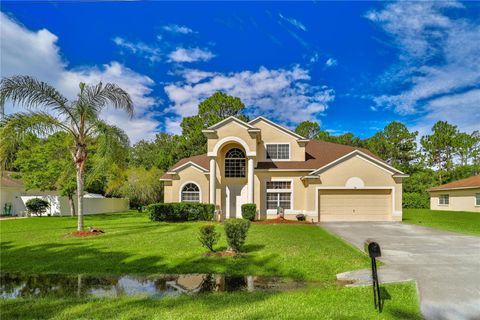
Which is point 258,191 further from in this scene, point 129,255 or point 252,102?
point 252,102

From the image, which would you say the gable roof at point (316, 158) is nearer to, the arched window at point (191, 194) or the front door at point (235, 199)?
the front door at point (235, 199)

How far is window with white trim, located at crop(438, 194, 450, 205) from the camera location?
33.8 meters

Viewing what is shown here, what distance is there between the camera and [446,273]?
23.8ft

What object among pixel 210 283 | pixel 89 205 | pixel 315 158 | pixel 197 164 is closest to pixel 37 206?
pixel 89 205

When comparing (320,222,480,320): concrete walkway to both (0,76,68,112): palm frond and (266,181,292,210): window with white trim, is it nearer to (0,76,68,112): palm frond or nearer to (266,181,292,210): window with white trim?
(266,181,292,210): window with white trim

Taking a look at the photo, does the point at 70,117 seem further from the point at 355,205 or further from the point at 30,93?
the point at 355,205

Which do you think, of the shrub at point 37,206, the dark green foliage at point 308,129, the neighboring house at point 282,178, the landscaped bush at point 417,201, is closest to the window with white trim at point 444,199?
the landscaped bush at point 417,201

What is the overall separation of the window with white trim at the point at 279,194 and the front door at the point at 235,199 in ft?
6.11

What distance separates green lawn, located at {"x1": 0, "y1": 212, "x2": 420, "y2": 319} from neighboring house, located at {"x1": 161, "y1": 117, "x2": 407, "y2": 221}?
802 centimetres

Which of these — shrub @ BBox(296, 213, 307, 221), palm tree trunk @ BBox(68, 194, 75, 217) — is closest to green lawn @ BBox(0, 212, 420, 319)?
shrub @ BBox(296, 213, 307, 221)

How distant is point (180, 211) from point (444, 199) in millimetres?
30833

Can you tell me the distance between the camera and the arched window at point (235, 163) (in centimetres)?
2270

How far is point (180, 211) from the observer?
65.8 ft

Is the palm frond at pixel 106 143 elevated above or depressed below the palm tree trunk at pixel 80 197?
above
